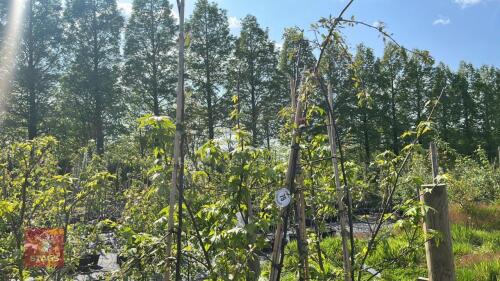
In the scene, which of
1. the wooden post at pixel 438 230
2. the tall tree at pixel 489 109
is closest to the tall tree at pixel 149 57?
the wooden post at pixel 438 230

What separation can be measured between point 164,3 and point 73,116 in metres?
8.06

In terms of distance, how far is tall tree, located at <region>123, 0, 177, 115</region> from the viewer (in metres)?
24.0

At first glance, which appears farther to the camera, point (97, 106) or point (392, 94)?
point (392, 94)

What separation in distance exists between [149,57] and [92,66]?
3.09m

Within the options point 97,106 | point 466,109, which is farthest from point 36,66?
point 466,109

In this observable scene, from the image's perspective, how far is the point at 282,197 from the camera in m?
1.98

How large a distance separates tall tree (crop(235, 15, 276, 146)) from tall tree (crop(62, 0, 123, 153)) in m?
7.33

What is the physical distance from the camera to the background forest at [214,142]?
223 centimetres

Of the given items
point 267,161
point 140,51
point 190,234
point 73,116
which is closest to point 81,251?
point 190,234

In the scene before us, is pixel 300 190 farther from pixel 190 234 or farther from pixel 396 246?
pixel 396 246

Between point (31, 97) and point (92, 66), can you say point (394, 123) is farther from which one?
point (31, 97)

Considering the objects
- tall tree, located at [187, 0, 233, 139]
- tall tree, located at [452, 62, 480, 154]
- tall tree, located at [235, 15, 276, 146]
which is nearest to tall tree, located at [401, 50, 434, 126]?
tall tree, located at [452, 62, 480, 154]

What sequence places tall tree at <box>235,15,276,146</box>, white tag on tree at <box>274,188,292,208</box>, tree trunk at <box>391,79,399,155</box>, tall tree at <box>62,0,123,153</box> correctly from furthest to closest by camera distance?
tree trunk at <box>391,79,399,155</box> < tall tree at <box>235,15,276,146</box> < tall tree at <box>62,0,123,153</box> < white tag on tree at <box>274,188,292,208</box>

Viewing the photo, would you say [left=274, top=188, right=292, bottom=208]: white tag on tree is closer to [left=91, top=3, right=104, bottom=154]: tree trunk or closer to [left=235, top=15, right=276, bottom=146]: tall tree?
[left=91, top=3, right=104, bottom=154]: tree trunk
